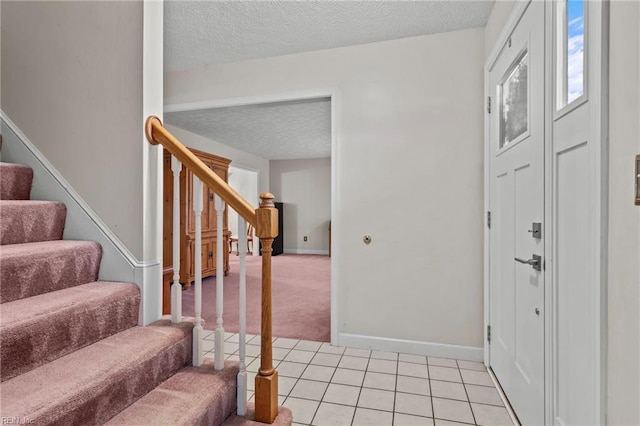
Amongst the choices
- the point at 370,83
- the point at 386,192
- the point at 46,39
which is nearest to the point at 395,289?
the point at 386,192

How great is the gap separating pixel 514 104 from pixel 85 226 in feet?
8.06

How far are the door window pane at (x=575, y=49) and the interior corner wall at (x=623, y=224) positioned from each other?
0.22 m

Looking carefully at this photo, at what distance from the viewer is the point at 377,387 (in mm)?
1985

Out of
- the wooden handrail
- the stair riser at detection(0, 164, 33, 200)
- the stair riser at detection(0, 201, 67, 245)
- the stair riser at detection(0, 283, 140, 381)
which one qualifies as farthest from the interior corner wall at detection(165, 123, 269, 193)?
the stair riser at detection(0, 283, 140, 381)

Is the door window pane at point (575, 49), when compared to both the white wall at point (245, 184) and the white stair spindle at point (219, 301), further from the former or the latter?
the white wall at point (245, 184)

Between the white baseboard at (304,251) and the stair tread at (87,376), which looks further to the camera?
the white baseboard at (304,251)

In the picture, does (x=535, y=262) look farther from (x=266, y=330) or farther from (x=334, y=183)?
(x=334, y=183)

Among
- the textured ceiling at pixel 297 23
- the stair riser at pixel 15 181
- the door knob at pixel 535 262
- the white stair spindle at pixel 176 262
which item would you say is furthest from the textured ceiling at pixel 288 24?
the door knob at pixel 535 262

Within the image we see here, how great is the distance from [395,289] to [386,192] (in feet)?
2.49

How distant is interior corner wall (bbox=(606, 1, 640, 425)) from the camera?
0.79 m

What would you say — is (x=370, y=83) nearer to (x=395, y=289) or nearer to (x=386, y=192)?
(x=386, y=192)

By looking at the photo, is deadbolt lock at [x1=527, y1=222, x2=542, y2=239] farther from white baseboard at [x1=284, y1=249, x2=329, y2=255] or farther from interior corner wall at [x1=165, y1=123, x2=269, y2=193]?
white baseboard at [x1=284, y1=249, x2=329, y2=255]

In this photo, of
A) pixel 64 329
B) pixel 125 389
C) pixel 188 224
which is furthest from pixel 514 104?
pixel 188 224

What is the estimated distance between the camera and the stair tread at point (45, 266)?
127cm
